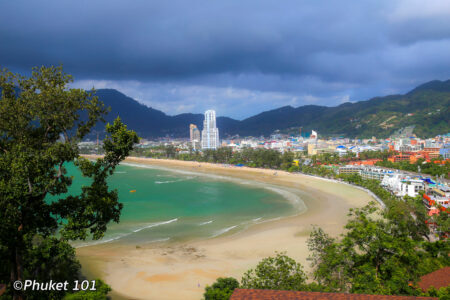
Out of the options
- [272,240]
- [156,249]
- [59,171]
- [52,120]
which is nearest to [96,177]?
[59,171]

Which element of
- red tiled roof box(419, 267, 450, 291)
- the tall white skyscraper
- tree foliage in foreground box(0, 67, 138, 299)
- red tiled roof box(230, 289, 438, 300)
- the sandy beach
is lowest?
the sandy beach

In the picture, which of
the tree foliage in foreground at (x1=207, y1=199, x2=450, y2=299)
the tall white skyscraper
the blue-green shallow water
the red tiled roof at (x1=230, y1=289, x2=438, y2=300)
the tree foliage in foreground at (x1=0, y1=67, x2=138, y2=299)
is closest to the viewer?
the red tiled roof at (x1=230, y1=289, x2=438, y2=300)

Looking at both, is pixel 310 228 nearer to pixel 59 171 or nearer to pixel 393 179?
pixel 59 171

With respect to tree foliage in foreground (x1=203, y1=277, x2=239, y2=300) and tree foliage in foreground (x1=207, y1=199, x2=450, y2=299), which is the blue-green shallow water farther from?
tree foliage in foreground (x1=207, y1=199, x2=450, y2=299)

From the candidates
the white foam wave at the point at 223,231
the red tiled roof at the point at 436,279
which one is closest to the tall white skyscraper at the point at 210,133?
the white foam wave at the point at 223,231

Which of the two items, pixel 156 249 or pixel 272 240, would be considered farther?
pixel 272 240

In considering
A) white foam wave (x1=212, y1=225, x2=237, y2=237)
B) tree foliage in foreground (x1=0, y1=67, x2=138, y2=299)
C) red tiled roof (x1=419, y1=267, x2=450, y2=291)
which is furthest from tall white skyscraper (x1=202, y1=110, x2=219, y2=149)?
tree foliage in foreground (x1=0, y1=67, x2=138, y2=299)

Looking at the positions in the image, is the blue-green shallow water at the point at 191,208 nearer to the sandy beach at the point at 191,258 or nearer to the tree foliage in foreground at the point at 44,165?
the sandy beach at the point at 191,258
